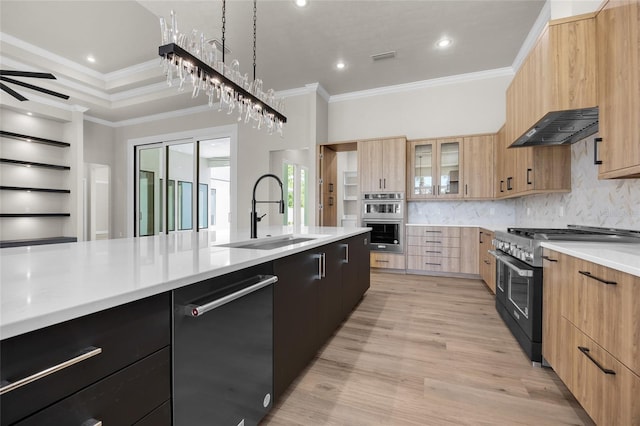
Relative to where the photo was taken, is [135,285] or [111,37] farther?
[111,37]

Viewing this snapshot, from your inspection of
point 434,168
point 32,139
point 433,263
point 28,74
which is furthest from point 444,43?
point 32,139

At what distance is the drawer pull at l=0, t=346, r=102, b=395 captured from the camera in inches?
20.3

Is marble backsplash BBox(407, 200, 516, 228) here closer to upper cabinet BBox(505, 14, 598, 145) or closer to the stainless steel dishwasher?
upper cabinet BBox(505, 14, 598, 145)

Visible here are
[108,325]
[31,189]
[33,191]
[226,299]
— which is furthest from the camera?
[33,191]

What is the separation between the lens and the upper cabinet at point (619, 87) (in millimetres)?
1518

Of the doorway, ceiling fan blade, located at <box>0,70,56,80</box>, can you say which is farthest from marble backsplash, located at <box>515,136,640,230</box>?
the doorway

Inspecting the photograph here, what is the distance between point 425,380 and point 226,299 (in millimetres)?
1505

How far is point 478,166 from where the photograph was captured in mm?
4508

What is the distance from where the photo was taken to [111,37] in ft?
12.8

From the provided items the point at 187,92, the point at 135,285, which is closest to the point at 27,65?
the point at 187,92

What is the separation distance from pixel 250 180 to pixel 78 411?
5.22 m

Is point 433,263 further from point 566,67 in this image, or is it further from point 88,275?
point 88,275

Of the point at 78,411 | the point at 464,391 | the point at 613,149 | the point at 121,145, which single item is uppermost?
the point at 121,145

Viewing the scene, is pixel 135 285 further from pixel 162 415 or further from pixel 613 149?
pixel 613 149
